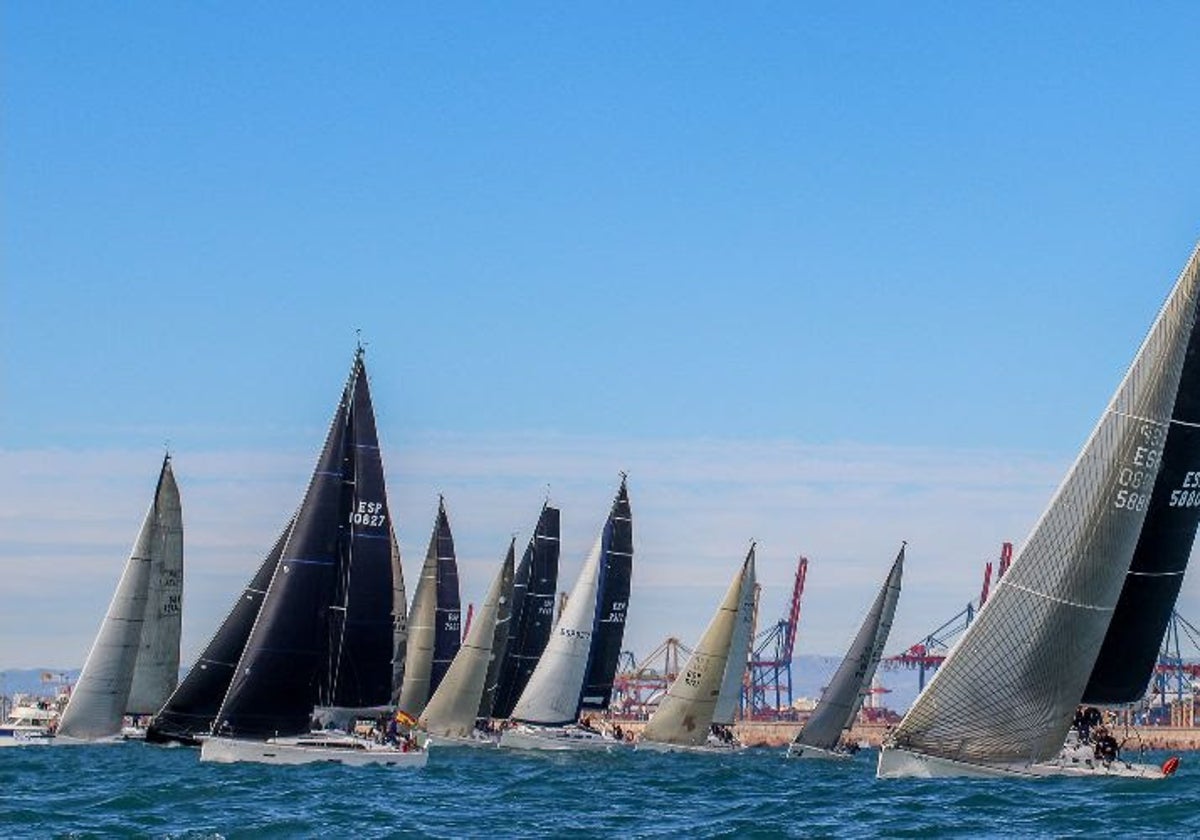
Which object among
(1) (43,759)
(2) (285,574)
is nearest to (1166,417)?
(2) (285,574)

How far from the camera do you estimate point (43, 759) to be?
7612cm

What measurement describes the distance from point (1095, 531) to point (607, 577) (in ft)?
153

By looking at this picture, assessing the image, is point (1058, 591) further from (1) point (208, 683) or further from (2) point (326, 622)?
(1) point (208, 683)

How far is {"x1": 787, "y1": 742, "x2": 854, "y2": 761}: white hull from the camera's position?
317 feet

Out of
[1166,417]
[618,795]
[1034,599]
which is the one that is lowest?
[618,795]

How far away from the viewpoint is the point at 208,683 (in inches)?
2694

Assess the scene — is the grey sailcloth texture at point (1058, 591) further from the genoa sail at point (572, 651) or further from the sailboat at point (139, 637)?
the genoa sail at point (572, 651)

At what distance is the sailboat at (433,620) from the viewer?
97438 millimetres

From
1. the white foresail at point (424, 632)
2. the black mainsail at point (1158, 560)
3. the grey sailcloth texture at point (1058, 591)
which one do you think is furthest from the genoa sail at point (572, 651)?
the grey sailcloth texture at point (1058, 591)

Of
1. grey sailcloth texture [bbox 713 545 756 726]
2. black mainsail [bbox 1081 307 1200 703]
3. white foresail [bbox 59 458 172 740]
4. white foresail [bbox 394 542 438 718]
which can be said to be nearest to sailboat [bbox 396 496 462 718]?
white foresail [bbox 394 542 438 718]

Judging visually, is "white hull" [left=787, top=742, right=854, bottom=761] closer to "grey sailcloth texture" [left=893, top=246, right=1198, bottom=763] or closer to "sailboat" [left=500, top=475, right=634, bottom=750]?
"sailboat" [left=500, top=475, right=634, bottom=750]

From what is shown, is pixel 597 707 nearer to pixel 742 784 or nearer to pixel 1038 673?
pixel 742 784

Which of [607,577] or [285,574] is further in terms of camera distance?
[607,577]

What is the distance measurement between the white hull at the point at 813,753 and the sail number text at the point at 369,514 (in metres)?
36.8
